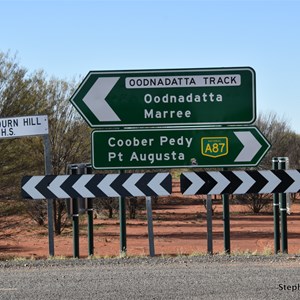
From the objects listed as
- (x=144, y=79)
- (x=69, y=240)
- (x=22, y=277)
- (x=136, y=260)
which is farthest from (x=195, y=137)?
(x=69, y=240)

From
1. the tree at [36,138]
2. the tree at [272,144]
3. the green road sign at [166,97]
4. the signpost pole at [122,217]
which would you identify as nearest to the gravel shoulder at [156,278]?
the signpost pole at [122,217]

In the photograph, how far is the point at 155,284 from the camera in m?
8.38

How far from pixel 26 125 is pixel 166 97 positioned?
92.3 inches

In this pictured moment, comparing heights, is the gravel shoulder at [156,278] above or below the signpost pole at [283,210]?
below

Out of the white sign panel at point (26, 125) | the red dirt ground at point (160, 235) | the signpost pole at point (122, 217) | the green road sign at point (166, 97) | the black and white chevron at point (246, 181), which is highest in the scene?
the green road sign at point (166, 97)

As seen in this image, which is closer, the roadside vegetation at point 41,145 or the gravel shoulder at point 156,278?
the gravel shoulder at point 156,278

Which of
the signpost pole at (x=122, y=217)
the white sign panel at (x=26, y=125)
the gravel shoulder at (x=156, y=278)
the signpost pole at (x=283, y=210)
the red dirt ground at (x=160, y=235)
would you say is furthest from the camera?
the red dirt ground at (x=160, y=235)

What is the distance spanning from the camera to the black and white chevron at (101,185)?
11508 mm

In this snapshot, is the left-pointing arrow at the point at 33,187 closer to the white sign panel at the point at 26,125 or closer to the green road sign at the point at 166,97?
the white sign panel at the point at 26,125

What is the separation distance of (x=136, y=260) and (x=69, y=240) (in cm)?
1653

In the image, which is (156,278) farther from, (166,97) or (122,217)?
(166,97)

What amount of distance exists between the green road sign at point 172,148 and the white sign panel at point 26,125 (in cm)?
87

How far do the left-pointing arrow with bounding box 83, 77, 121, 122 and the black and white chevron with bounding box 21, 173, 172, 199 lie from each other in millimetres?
1251

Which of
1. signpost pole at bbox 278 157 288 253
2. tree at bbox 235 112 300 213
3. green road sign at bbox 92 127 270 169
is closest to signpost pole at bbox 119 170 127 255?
green road sign at bbox 92 127 270 169
